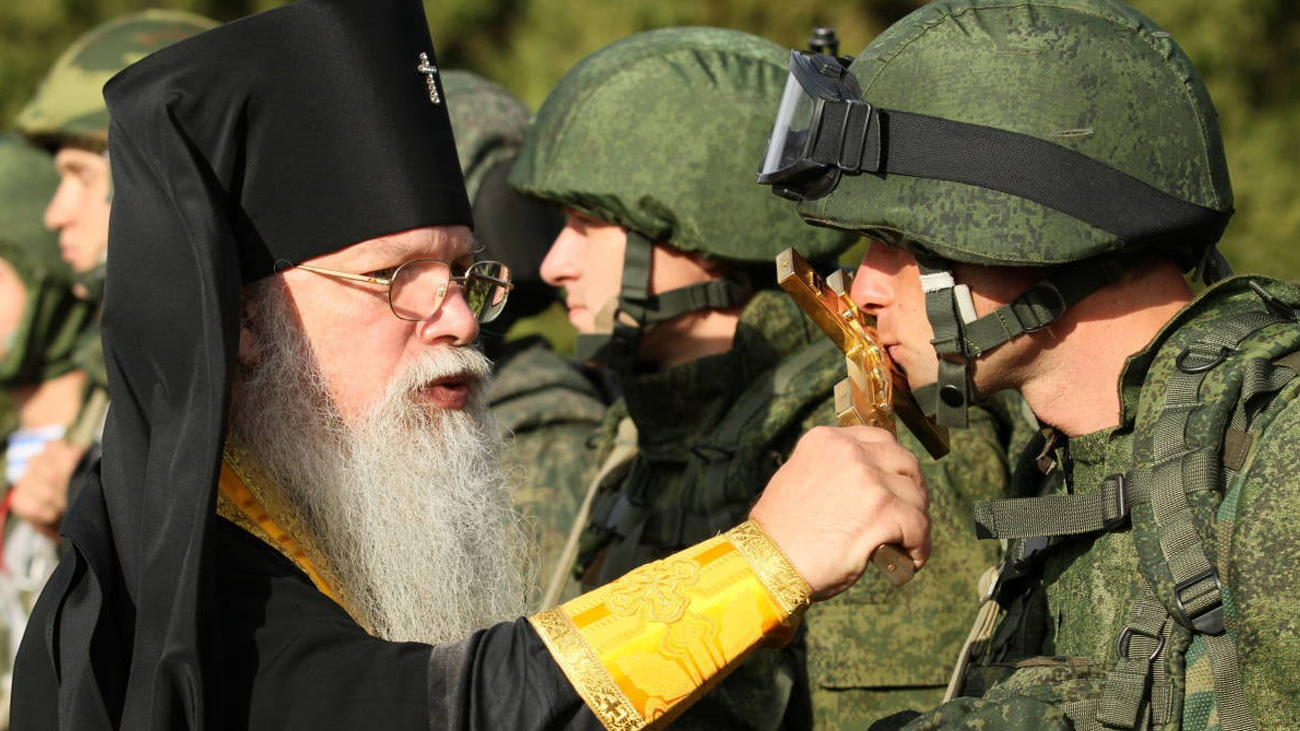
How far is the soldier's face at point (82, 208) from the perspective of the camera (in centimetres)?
708

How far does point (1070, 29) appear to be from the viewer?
3.13 meters

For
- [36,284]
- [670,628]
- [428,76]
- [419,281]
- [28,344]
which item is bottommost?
[28,344]

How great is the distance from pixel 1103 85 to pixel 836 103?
1.71 ft

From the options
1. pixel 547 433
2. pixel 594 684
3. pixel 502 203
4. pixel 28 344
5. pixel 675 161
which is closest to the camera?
pixel 594 684

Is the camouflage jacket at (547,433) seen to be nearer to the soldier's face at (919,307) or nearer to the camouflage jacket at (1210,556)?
the soldier's face at (919,307)

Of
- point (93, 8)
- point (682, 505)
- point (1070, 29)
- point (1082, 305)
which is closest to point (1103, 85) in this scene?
point (1070, 29)

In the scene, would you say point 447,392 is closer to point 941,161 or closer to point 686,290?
point 941,161

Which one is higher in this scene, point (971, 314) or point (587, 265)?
point (971, 314)

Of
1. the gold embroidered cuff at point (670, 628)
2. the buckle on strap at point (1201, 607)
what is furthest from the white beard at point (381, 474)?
the buckle on strap at point (1201, 607)

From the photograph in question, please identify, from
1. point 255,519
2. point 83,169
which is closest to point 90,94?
point 83,169

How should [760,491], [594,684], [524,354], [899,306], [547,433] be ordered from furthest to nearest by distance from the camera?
[524,354], [547,433], [760,491], [899,306], [594,684]

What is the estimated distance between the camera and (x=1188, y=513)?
2746mm

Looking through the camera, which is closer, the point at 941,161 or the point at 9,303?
the point at 941,161

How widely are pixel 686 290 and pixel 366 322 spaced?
5.35ft
